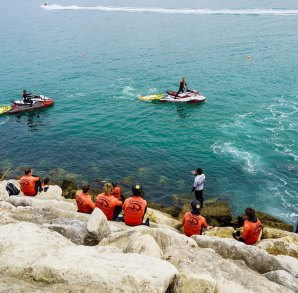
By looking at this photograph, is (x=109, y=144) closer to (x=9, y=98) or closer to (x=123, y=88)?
(x=123, y=88)

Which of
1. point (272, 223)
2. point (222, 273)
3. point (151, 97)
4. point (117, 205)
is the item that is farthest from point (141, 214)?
point (151, 97)

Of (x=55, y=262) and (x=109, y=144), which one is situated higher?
(x=55, y=262)

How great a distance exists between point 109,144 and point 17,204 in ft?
71.8

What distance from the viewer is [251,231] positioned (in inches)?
591

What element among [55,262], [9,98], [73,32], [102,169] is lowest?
[102,169]

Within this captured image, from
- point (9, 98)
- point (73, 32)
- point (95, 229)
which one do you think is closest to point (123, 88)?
point (9, 98)

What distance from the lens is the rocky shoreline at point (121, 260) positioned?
333 inches

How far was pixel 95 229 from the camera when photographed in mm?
12086

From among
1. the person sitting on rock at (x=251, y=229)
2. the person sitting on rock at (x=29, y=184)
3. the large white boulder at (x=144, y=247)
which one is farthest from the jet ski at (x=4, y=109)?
the large white boulder at (x=144, y=247)

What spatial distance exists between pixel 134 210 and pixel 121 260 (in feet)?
19.3

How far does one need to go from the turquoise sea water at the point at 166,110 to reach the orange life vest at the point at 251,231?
12.4 metres

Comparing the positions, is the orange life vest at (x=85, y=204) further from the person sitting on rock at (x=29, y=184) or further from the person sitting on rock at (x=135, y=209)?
the person sitting on rock at (x=29, y=184)

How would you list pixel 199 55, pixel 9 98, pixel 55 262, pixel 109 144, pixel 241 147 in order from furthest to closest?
1. pixel 199 55
2. pixel 9 98
3. pixel 109 144
4. pixel 241 147
5. pixel 55 262

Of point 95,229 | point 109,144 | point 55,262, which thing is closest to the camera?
point 55,262
